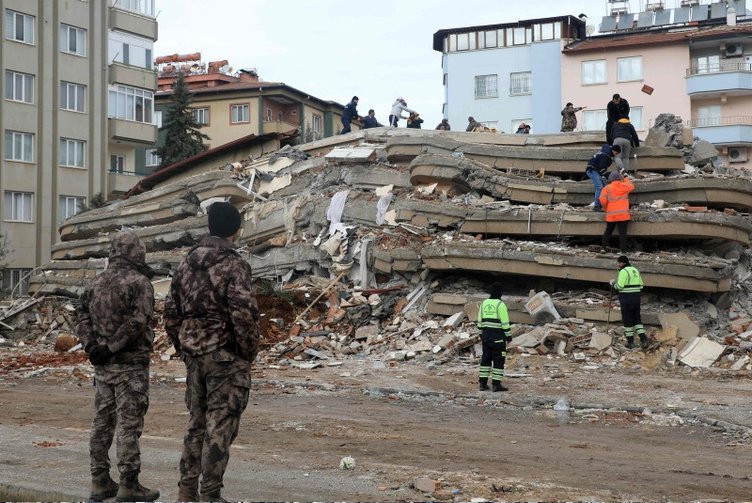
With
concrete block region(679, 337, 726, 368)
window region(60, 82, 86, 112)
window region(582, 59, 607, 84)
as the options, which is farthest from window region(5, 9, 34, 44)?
concrete block region(679, 337, 726, 368)

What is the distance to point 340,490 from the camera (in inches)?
295

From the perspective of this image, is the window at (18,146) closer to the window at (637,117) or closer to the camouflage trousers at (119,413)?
the window at (637,117)

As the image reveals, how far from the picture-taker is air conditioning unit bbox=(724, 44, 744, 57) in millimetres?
53469

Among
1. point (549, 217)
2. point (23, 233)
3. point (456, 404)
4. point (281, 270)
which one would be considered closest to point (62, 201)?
point (23, 233)

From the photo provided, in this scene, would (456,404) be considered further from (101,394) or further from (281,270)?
(281,270)

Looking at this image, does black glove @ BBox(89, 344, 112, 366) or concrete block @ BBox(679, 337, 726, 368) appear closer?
black glove @ BBox(89, 344, 112, 366)

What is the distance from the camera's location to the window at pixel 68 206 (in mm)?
47100

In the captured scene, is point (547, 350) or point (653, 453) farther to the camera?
point (547, 350)

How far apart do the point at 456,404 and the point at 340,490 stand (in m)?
6.57

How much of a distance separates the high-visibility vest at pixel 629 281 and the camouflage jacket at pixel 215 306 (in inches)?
466

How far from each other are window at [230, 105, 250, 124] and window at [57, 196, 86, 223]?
16.7m

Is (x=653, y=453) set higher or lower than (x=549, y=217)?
lower

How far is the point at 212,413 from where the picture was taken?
6484 millimetres

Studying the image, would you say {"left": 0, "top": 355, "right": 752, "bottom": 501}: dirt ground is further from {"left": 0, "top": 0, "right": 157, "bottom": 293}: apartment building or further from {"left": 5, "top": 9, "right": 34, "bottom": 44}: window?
{"left": 5, "top": 9, "right": 34, "bottom": 44}: window
